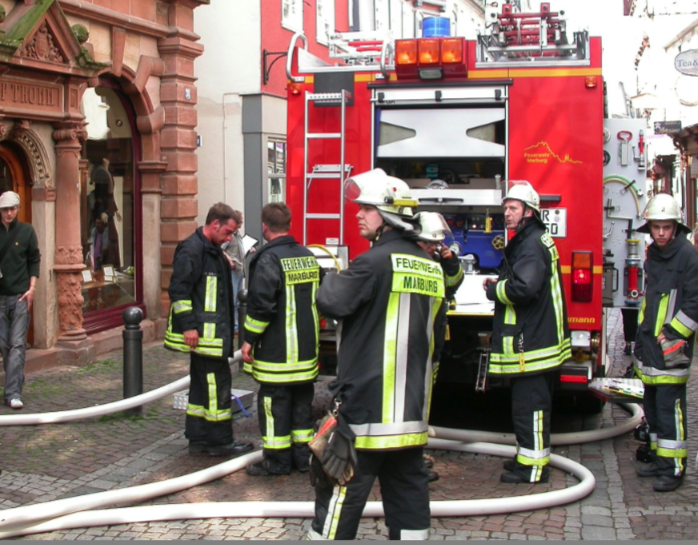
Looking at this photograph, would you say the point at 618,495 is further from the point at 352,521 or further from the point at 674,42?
the point at 674,42

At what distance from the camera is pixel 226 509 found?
15.3 feet

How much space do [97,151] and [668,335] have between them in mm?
7779

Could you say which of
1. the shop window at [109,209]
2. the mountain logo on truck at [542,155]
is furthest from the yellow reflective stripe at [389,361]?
the shop window at [109,209]

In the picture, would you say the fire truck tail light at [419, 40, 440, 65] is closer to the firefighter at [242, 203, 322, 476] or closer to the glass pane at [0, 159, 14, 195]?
the firefighter at [242, 203, 322, 476]

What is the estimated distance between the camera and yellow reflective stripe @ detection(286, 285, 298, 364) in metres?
5.54

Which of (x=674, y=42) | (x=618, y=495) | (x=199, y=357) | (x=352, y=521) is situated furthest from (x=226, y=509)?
(x=674, y=42)

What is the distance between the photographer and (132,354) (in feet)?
23.0

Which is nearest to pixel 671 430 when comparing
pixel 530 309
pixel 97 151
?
pixel 530 309

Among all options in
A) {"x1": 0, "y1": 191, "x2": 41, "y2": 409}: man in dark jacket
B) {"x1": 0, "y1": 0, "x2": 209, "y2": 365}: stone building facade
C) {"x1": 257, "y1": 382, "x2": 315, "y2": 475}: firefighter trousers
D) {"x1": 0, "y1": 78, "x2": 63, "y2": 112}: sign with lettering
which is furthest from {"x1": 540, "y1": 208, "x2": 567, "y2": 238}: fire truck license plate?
{"x1": 0, "y1": 78, "x2": 63, "y2": 112}: sign with lettering

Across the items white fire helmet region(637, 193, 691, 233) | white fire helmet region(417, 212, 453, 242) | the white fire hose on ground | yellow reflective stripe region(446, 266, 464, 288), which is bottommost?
the white fire hose on ground

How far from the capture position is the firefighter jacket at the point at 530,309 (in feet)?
17.7

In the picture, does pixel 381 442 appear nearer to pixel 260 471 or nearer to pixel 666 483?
pixel 260 471

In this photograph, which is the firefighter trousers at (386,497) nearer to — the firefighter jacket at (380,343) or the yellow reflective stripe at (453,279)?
the firefighter jacket at (380,343)

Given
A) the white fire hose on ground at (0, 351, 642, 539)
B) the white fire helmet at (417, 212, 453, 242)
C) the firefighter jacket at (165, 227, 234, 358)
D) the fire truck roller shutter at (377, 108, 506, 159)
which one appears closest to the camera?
the white fire helmet at (417, 212, 453, 242)
